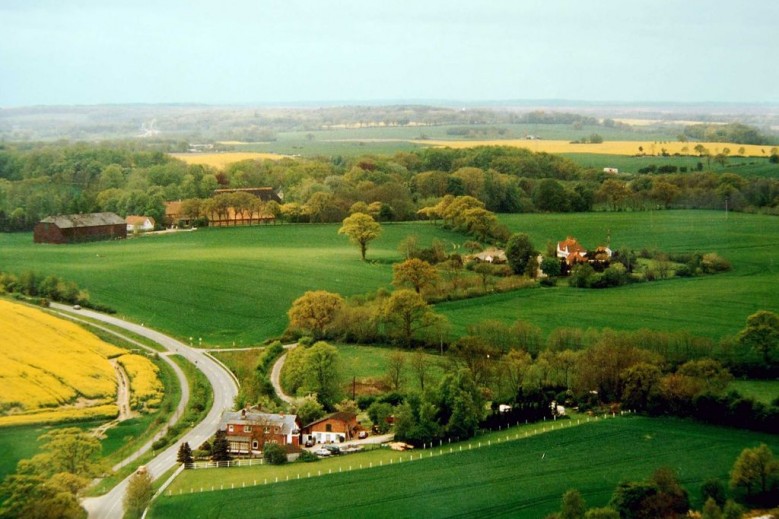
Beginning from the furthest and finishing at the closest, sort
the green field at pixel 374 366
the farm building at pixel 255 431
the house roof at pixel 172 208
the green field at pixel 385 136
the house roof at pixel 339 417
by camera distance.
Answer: the green field at pixel 385 136 → the house roof at pixel 172 208 → the green field at pixel 374 366 → the house roof at pixel 339 417 → the farm building at pixel 255 431

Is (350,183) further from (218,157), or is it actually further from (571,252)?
(571,252)

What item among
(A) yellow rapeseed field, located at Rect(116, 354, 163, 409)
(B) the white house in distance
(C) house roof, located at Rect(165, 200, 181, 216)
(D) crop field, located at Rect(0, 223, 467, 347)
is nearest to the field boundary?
(A) yellow rapeseed field, located at Rect(116, 354, 163, 409)

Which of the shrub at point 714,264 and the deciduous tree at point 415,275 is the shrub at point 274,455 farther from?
the shrub at point 714,264

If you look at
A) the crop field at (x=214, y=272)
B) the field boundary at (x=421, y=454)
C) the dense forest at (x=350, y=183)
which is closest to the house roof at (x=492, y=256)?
the crop field at (x=214, y=272)

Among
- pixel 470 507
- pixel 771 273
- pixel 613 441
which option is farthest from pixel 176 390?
pixel 771 273

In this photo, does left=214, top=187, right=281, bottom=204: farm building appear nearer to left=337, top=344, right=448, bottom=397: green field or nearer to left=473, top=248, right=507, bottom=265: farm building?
left=473, top=248, right=507, bottom=265: farm building

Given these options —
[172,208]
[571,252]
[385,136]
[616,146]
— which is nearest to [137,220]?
[172,208]
